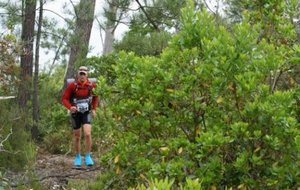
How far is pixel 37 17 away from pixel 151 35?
228cm

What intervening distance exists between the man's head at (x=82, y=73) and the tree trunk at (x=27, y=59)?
230cm

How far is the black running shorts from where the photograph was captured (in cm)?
869

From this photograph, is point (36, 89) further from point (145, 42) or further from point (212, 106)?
point (212, 106)

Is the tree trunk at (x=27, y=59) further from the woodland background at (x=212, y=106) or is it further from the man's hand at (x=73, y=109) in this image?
the woodland background at (x=212, y=106)

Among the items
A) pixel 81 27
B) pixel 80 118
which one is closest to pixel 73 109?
pixel 80 118

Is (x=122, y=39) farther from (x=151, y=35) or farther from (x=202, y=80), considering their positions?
(x=202, y=80)

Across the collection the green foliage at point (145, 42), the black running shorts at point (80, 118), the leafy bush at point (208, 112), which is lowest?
the black running shorts at point (80, 118)

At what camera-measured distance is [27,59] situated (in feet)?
36.6

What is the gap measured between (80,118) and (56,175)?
1.20 m

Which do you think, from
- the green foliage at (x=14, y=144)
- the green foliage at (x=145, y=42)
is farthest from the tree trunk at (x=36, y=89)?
the green foliage at (x=14, y=144)

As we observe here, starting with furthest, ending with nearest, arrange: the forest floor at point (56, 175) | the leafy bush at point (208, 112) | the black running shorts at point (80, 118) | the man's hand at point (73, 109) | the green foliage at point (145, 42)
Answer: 1. the green foliage at point (145, 42)
2. the black running shorts at point (80, 118)
3. the man's hand at point (73, 109)
4. the forest floor at point (56, 175)
5. the leafy bush at point (208, 112)

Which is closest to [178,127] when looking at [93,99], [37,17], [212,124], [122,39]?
[212,124]

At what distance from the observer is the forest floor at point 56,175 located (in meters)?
7.25

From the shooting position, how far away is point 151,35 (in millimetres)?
11875
